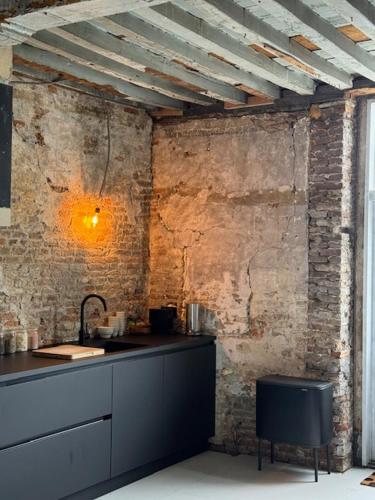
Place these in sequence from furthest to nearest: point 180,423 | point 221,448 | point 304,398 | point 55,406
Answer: point 221,448
point 180,423
point 304,398
point 55,406

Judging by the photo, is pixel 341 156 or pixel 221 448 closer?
pixel 341 156

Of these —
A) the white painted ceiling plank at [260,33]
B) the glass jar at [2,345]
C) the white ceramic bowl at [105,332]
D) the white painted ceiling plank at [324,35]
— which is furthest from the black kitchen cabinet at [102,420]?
the white painted ceiling plank at [324,35]

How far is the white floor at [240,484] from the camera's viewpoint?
5.36 m

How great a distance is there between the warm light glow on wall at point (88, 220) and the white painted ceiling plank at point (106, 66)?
1.10 m

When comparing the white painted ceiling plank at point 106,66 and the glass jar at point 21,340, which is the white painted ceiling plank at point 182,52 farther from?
the glass jar at point 21,340

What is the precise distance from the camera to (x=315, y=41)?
457cm

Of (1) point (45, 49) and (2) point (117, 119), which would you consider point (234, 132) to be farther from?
(1) point (45, 49)

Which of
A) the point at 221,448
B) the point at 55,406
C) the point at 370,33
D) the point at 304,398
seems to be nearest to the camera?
the point at 370,33

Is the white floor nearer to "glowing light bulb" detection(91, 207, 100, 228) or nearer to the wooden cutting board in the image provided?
the wooden cutting board

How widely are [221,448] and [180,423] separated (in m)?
0.64

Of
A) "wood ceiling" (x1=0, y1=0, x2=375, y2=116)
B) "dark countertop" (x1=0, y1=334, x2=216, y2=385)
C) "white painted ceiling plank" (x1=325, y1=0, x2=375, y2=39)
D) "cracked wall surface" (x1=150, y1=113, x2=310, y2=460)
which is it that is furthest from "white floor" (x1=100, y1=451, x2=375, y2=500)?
"white painted ceiling plank" (x1=325, y1=0, x2=375, y2=39)

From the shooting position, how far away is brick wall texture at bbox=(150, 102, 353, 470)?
19.8ft

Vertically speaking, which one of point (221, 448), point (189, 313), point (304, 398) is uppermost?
point (189, 313)

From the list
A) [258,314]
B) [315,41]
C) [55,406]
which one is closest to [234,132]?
[258,314]
